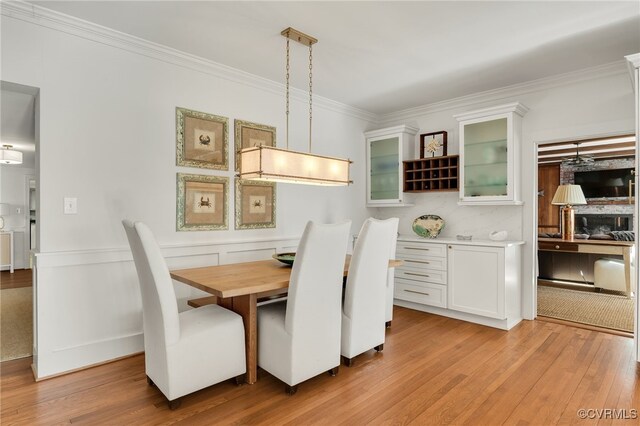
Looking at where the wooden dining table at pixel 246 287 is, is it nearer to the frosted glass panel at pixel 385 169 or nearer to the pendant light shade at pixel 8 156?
the frosted glass panel at pixel 385 169

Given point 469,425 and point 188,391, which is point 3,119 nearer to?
point 188,391

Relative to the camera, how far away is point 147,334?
2234 mm

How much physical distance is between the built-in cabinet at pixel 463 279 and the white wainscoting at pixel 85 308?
2.58 m

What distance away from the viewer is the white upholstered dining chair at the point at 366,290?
2557 mm

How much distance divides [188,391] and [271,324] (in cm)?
60

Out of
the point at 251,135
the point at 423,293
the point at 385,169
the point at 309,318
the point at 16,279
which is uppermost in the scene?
the point at 251,135

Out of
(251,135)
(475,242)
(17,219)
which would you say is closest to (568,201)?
(475,242)

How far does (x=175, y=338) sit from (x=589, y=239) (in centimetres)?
597

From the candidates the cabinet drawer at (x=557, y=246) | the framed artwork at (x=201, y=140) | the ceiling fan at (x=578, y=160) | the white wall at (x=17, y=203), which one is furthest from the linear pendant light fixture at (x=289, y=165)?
the white wall at (x=17, y=203)

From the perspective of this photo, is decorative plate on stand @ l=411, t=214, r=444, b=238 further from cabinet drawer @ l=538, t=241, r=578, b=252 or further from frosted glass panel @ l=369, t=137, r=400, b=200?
A: cabinet drawer @ l=538, t=241, r=578, b=252

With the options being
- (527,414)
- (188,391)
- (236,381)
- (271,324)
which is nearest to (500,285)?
(527,414)

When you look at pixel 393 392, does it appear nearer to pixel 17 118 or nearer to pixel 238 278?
pixel 238 278

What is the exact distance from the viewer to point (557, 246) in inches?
206

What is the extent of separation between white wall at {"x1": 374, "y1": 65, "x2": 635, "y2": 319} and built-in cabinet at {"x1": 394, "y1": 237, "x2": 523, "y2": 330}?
1.03ft
